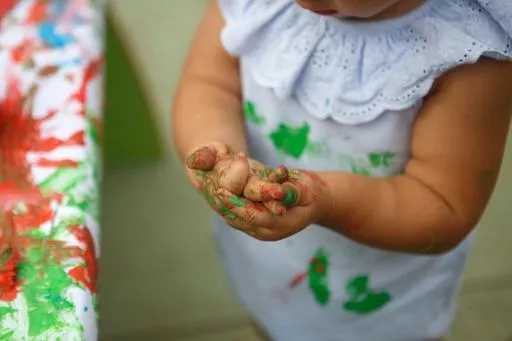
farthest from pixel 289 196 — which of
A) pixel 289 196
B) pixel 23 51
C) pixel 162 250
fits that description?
pixel 162 250

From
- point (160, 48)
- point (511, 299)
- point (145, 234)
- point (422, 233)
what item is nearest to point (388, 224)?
point (422, 233)

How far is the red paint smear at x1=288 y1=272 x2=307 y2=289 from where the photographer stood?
74cm

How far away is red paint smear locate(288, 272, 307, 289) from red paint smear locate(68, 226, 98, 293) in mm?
212

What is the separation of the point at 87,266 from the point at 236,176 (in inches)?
6.0

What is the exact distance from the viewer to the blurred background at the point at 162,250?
1.12m

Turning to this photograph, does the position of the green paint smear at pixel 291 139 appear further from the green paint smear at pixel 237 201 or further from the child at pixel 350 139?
the green paint smear at pixel 237 201

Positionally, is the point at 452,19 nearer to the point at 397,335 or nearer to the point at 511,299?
the point at 397,335

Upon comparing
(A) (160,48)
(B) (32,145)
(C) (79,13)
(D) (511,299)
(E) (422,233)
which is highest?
(A) (160,48)

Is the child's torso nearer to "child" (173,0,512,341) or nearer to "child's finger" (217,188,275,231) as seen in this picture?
"child" (173,0,512,341)

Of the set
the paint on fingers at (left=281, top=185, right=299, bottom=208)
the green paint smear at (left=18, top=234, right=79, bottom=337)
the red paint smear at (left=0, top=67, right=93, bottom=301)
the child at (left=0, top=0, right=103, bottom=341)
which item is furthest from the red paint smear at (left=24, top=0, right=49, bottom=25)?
the paint on fingers at (left=281, top=185, right=299, bottom=208)

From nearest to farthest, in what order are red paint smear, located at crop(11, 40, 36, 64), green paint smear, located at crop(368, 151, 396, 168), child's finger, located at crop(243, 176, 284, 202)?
child's finger, located at crop(243, 176, 284, 202) → green paint smear, located at crop(368, 151, 396, 168) → red paint smear, located at crop(11, 40, 36, 64)

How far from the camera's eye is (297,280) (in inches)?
29.4

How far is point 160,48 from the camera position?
1.54m

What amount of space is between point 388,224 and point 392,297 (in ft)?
0.50
